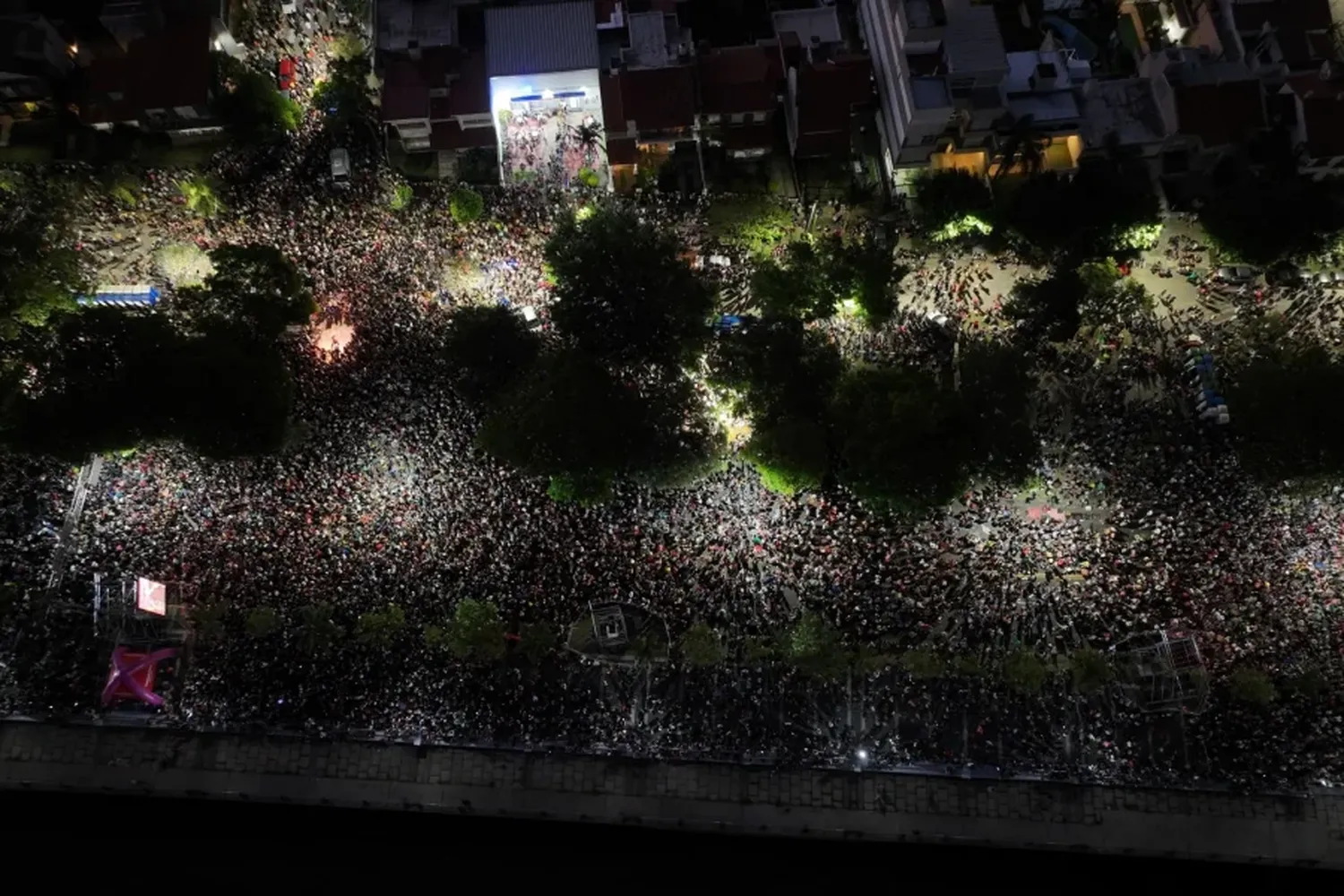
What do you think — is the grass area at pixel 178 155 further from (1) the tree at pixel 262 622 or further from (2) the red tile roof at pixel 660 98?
(1) the tree at pixel 262 622

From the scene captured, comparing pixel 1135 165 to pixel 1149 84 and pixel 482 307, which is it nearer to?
pixel 1149 84

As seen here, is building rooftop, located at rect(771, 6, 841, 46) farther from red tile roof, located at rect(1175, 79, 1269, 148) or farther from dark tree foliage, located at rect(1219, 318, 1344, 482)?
dark tree foliage, located at rect(1219, 318, 1344, 482)

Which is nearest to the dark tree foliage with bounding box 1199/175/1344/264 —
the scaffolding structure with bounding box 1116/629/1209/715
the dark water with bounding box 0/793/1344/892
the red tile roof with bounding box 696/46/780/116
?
the scaffolding structure with bounding box 1116/629/1209/715

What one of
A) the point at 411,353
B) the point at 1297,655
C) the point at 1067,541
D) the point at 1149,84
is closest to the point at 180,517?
the point at 411,353

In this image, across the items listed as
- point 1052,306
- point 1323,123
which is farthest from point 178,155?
point 1323,123

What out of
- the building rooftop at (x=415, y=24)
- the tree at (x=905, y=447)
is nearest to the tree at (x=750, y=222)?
the tree at (x=905, y=447)

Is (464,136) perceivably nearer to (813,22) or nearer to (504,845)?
(813,22)

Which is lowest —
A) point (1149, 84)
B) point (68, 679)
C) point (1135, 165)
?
point (68, 679)

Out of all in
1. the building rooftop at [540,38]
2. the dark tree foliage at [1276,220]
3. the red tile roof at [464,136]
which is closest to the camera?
the dark tree foliage at [1276,220]
